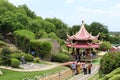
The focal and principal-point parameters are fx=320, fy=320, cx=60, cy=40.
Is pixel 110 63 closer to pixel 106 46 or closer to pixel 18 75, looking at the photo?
pixel 18 75

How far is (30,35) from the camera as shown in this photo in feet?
151

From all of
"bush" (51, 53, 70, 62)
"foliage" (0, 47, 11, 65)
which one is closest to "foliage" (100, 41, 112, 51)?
"bush" (51, 53, 70, 62)

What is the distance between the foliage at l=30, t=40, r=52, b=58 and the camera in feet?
138

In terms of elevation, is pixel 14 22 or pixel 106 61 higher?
pixel 14 22

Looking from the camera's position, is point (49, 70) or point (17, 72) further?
point (49, 70)

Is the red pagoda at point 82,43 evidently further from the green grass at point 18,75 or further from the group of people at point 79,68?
the green grass at point 18,75

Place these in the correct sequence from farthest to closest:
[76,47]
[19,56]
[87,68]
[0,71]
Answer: [76,47] < [19,56] < [87,68] < [0,71]

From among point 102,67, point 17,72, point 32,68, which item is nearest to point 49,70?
point 32,68

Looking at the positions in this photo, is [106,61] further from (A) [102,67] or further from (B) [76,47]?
(B) [76,47]

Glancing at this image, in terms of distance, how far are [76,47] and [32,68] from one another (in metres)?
14.8

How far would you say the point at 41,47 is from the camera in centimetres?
4259

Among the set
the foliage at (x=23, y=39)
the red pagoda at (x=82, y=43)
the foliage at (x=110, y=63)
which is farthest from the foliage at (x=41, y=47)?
the foliage at (x=110, y=63)

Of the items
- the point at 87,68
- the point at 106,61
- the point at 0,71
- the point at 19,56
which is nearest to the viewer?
the point at 106,61

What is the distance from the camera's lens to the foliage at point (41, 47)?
42.2 meters
